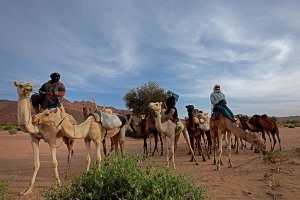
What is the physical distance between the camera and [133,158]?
193 inches

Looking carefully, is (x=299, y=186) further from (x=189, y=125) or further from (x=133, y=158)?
(x=189, y=125)

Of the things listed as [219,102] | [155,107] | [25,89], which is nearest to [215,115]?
[219,102]

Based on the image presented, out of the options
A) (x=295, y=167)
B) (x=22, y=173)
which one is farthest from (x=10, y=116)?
(x=295, y=167)

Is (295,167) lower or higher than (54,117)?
lower

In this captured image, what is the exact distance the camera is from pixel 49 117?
A: 782 cm

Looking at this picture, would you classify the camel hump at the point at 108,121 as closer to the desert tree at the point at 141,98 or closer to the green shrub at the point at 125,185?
the green shrub at the point at 125,185

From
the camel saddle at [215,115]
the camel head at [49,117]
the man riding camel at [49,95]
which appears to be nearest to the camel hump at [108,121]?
the man riding camel at [49,95]

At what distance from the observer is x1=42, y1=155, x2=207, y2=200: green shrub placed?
4.24m

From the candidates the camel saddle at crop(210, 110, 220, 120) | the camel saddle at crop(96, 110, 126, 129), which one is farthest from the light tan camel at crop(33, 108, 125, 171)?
the camel saddle at crop(210, 110, 220, 120)

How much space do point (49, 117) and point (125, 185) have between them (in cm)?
418

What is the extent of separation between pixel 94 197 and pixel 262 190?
15.2 ft

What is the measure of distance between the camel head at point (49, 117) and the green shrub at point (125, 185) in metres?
3.31

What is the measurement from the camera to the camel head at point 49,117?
24.9 ft

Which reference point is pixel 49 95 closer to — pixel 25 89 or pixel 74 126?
pixel 74 126
